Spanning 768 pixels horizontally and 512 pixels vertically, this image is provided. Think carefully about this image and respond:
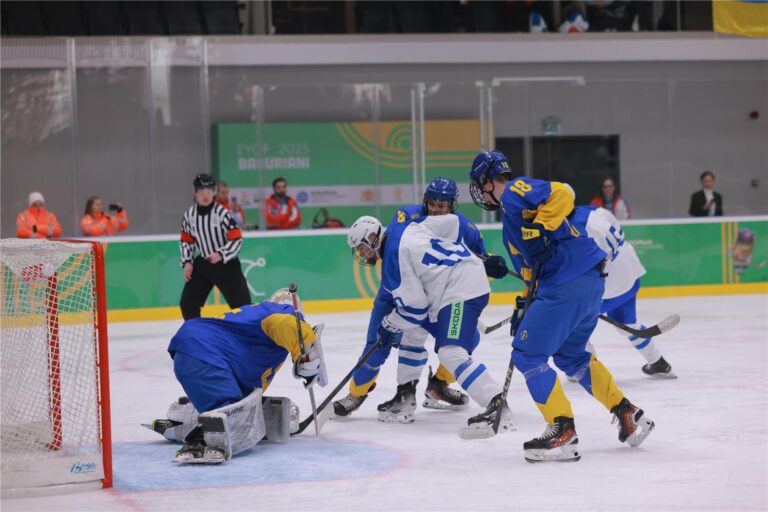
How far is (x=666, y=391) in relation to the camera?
5750 millimetres

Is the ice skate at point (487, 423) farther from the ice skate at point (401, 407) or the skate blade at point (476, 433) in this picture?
the ice skate at point (401, 407)

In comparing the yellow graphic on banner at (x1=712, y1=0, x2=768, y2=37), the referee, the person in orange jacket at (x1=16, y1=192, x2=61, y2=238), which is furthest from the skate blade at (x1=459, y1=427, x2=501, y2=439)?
the yellow graphic on banner at (x1=712, y1=0, x2=768, y2=37)

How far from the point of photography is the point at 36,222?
9727 mm

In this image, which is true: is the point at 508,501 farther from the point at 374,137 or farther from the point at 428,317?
the point at 374,137

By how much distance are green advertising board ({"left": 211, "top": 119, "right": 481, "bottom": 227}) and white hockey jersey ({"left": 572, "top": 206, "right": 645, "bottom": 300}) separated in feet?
15.1

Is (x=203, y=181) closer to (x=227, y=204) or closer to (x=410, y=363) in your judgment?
(x=410, y=363)

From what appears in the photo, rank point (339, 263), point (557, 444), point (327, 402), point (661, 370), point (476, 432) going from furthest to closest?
point (339, 263)
point (661, 370)
point (327, 402)
point (476, 432)
point (557, 444)

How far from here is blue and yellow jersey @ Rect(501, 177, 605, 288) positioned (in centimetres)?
406

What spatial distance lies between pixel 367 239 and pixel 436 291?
37cm

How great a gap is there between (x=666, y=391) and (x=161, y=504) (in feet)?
9.86

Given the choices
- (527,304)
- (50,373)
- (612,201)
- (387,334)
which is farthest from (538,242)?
(612,201)

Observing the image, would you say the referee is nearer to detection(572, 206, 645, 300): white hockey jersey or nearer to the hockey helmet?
the hockey helmet

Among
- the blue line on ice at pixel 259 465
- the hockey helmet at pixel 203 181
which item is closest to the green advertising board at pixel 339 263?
the hockey helmet at pixel 203 181

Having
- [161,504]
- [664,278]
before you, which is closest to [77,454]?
[161,504]
